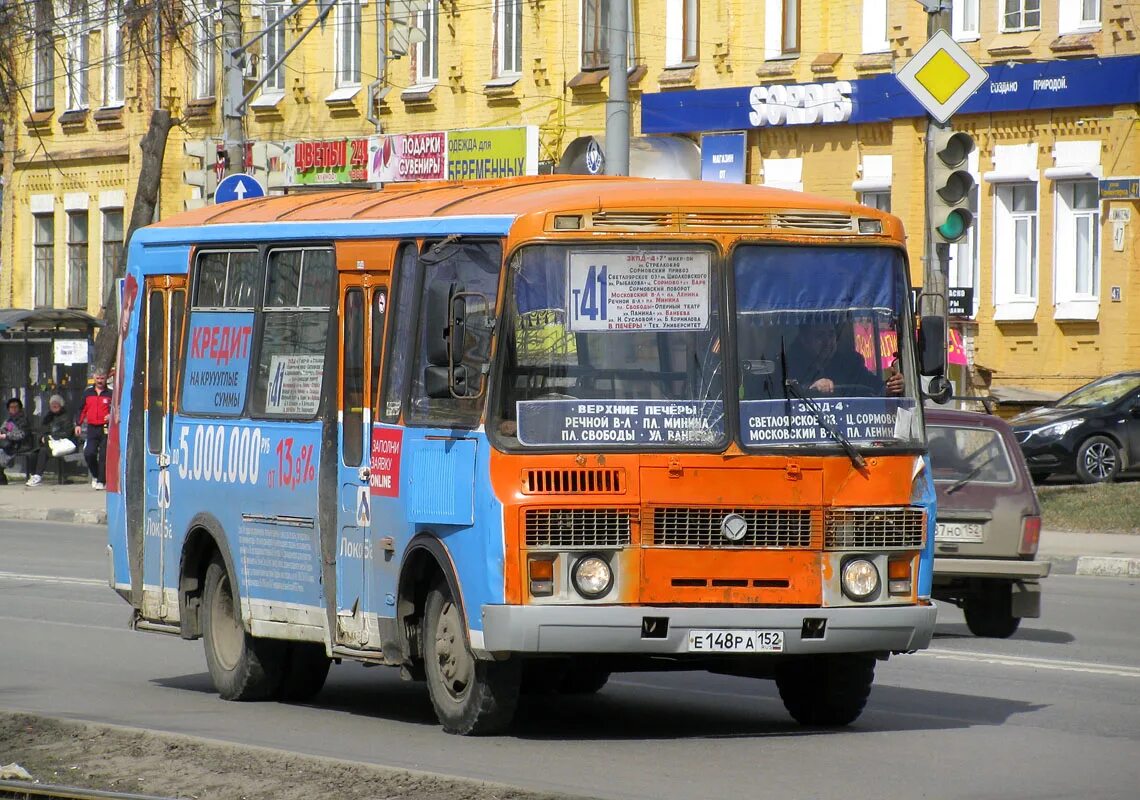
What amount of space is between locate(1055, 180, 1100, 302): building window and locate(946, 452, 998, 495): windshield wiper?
17.9m

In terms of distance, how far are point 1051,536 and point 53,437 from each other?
1796 cm

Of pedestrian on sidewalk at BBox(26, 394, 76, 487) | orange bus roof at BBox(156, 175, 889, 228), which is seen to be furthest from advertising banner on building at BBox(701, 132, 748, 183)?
orange bus roof at BBox(156, 175, 889, 228)

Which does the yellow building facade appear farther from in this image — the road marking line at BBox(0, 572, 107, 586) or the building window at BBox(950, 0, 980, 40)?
the road marking line at BBox(0, 572, 107, 586)

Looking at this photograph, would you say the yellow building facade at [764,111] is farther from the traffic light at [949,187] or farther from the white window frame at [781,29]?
the traffic light at [949,187]

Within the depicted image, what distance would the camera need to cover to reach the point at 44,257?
173ft

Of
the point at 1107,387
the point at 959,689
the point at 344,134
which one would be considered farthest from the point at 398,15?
Result: the point at 959,689

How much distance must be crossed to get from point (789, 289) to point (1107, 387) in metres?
20.5

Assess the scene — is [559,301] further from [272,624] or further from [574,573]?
[272,624]

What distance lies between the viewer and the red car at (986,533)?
50.2 feet

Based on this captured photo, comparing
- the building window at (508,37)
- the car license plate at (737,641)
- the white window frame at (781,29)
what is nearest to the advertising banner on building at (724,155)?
the white window frame at (781,29)

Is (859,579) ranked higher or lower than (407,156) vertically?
lower

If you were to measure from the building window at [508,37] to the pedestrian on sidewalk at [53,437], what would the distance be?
10287 mm

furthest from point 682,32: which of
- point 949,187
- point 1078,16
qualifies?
point 949,187

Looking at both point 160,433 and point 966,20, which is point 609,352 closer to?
point 160,433
